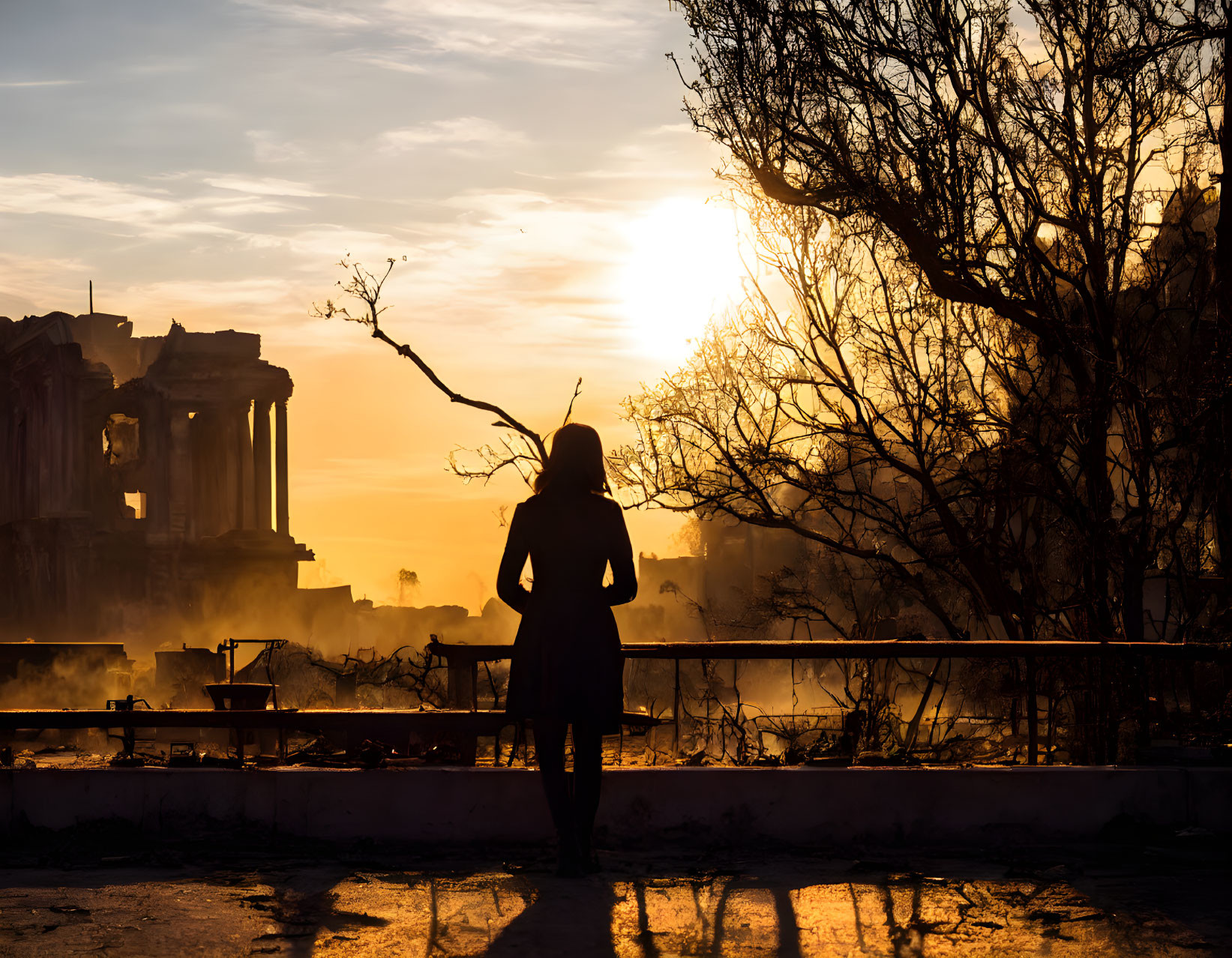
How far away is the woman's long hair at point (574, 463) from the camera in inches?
235

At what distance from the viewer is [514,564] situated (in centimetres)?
595

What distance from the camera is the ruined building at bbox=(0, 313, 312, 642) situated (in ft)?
180

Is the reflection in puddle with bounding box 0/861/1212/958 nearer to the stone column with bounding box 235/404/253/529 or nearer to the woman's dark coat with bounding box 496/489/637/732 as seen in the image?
the woman's dark coat with bounding box 496/489/637/732

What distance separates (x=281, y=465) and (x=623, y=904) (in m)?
53.9

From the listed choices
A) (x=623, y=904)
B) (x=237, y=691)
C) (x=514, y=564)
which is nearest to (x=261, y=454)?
(x=237, y=691)

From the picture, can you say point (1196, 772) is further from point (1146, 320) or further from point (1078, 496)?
point (1146, 320)

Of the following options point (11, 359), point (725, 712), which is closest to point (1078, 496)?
point (725, 712)

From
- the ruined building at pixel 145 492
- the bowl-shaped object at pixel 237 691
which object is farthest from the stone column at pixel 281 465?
the bowl-shaped object at pixel 237 691

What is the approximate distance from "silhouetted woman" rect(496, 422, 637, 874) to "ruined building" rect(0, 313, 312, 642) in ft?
166

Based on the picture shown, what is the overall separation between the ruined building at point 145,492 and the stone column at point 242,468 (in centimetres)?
7

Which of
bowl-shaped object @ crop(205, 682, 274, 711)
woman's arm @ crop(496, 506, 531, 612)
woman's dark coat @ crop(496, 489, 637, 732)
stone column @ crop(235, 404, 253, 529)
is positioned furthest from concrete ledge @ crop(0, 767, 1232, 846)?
stone column @ crop(235, 404, 253, 529)

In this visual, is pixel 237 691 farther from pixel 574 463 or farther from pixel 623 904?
pixel 623 904

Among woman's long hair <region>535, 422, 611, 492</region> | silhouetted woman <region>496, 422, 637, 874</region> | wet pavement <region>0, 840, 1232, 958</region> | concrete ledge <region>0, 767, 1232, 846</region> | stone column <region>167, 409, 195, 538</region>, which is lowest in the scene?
wet pavement <region>0, 840, 1232, 958</region>

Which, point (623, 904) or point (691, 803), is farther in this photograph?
point (691, 803)
